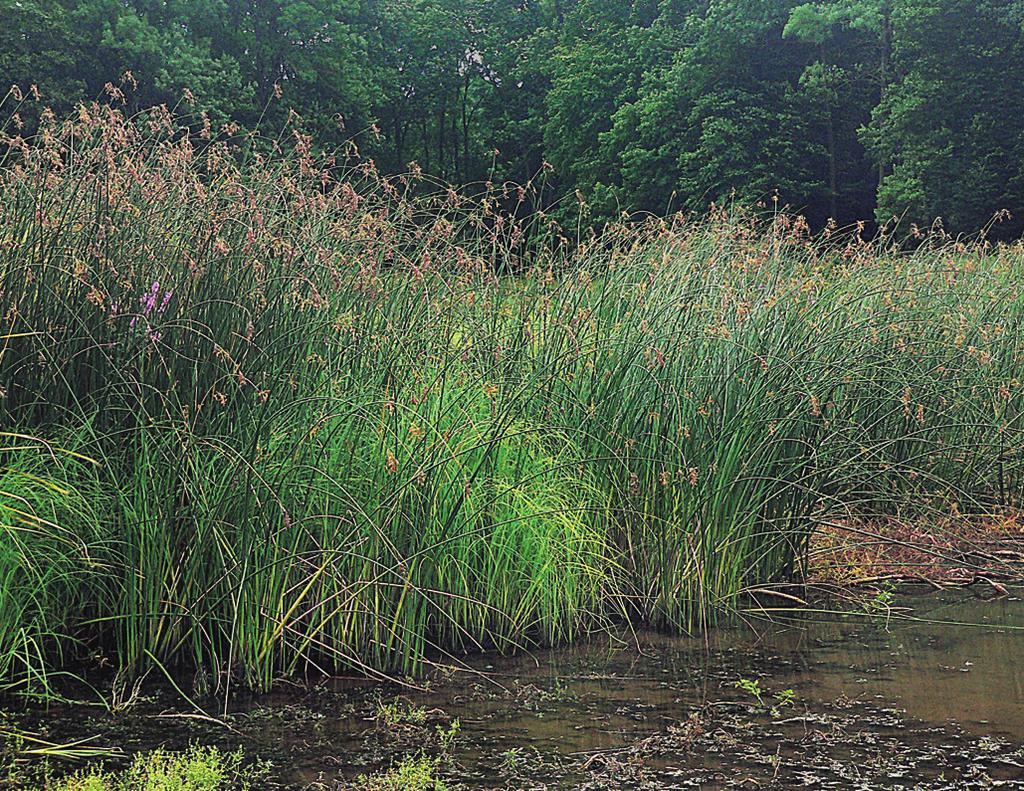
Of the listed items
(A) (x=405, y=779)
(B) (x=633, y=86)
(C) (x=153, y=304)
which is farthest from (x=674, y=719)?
(B) (x=633, y=86)

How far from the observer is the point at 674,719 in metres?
3.57

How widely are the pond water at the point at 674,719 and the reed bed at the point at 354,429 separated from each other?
0.86ft

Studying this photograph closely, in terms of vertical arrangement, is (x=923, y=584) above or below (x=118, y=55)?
below

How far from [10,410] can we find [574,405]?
222 centimetres

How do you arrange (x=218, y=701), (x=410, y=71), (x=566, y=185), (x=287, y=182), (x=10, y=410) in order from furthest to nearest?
(x=410, y=71) → (x=566, y=185) → (x=287, y=182) → (x=10, y=410) → (x=218, y=701)

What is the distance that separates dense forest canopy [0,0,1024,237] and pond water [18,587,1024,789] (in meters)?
18.4

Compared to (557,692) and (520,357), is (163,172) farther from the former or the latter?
(557,692)

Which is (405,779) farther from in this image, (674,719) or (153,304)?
(153,304)

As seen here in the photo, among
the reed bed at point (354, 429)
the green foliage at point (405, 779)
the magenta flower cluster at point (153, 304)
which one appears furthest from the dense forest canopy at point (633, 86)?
the green foliage at point (405, 779)

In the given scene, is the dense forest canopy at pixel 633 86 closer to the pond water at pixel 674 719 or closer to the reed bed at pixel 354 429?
the reed bed at pixel 354 429

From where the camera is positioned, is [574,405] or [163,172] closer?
[574,405]

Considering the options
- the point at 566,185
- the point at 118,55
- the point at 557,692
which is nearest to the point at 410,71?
the point at 566,185

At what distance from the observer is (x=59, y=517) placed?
385cm

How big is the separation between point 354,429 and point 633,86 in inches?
1223
